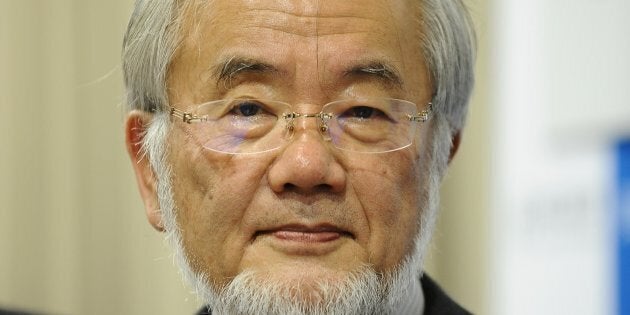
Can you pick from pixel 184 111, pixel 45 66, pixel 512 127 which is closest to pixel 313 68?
pixel 184 111

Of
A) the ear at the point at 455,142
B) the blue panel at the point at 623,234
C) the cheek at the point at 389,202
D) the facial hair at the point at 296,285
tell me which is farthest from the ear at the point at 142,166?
the blue panel at the point at 623,234

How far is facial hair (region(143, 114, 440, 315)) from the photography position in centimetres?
196

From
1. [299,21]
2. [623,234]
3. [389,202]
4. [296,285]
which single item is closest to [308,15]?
[299,21]

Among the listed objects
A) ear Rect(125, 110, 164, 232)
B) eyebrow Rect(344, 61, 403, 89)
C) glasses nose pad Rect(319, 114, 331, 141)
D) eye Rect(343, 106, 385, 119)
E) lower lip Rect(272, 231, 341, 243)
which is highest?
eyebrow Rect(344, 61, 403, 89)

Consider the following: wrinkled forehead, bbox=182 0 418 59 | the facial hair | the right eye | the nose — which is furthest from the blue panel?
the right eye

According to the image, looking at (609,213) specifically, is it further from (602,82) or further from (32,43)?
(32,43)

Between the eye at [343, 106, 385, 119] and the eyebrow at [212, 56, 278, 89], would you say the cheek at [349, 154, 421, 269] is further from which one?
the eyebrow at [212, 56, 278, 89]

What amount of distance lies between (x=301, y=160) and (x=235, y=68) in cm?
26

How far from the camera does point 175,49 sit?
2.16 meters

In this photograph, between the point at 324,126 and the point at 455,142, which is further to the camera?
the point at 455,142

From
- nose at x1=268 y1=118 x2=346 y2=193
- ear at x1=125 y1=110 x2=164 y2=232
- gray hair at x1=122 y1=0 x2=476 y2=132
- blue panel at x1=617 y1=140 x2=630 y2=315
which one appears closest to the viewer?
nose at x1=268 y1=118 x2=346 y2=193

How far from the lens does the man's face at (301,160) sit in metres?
1.96

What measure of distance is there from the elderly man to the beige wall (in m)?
0.41

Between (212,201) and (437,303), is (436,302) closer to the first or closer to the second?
(437,303)
